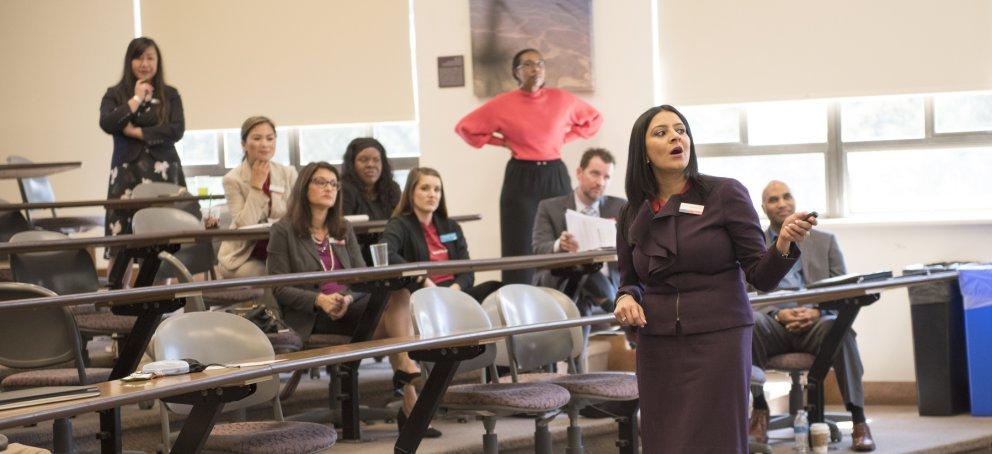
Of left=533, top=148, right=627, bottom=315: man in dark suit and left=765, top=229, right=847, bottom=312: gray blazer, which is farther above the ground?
left=533, top=148, right=627, bottom=315: man in dark suit

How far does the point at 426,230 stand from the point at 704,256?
2809mm

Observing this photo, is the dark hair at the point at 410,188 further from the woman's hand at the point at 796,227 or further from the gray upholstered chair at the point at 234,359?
the woman's hand at the point at 796,227

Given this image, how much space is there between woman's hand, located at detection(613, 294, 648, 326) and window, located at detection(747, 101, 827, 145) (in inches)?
176

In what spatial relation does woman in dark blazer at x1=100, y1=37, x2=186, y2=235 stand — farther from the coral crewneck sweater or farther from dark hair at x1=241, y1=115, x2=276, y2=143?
the coral crewneck sweater

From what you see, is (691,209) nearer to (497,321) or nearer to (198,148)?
(497,321)

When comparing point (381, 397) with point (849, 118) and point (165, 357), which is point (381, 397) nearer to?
point (165, 357)

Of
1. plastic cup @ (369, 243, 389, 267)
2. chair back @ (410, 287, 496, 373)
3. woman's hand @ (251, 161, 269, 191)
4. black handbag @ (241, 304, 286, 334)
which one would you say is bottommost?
black handbag @ (241, 304, 286, 334)

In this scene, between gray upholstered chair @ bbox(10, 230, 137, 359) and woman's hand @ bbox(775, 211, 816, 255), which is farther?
gray upholstered chair @ bbox(10, 230, 137, 359)

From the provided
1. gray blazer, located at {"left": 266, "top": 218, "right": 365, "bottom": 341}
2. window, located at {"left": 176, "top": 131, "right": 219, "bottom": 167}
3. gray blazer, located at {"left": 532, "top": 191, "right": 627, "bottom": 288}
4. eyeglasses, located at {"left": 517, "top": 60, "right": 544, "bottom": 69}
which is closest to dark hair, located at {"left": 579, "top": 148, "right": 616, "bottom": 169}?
gray blazer, located at {"left": 532, "top": 191, "right": 627, "bottom": 288}

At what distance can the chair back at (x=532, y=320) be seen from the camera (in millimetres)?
4895

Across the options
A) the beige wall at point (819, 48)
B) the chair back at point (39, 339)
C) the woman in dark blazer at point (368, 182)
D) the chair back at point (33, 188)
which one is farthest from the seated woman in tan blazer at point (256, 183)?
the beige wall at point (819, 48)

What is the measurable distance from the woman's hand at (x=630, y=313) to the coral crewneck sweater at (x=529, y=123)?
380 cm

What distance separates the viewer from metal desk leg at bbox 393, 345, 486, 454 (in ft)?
13.6

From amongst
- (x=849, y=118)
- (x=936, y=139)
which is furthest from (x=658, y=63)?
(x=936, y=139)
